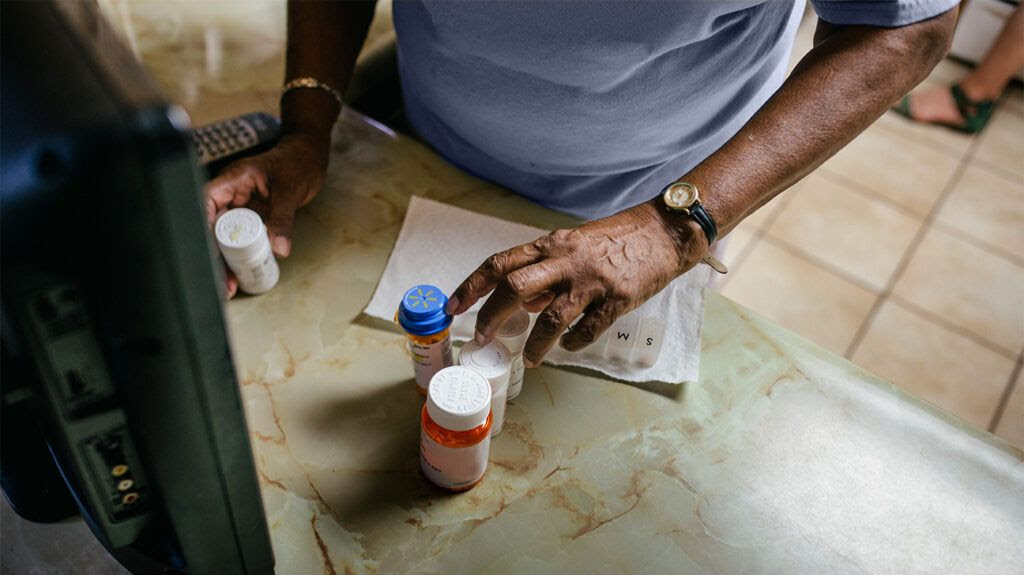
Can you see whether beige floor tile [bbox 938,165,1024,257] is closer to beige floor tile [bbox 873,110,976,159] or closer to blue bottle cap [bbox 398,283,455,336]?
beige floor tile [bbox 873,110,976,159]

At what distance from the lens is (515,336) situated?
712 millimetres

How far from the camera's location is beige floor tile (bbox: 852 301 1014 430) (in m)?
1.91

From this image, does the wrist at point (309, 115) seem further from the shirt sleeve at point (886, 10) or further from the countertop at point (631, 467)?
the shirt sleeve at point (886, 10)

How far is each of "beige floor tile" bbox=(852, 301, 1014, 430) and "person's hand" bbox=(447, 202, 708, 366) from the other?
143cm

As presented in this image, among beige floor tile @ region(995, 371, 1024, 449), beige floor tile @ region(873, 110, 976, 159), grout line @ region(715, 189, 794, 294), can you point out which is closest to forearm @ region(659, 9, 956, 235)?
grout line @ region(715, 189, 794, 294)

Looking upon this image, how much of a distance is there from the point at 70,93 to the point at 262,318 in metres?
0.55

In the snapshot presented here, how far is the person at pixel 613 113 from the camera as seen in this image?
746 millimetres

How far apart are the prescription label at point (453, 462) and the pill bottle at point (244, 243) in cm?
29

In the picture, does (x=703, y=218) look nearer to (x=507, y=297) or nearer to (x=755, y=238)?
(x=507, y=297)

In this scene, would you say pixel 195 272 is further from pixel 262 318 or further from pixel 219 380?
pixel 262 318

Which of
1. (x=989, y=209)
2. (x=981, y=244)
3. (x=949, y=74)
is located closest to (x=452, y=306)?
(x=981, y=244)

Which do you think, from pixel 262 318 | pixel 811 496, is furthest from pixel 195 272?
pixel 811 496

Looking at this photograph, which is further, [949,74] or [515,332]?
[949,74]

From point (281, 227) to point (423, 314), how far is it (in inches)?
12.1
